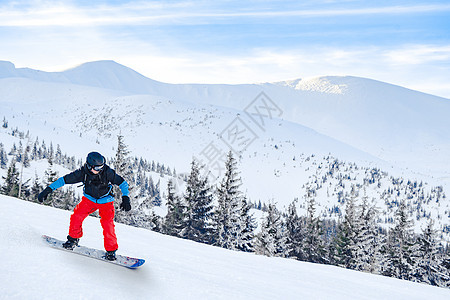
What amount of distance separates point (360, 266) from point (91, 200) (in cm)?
3444

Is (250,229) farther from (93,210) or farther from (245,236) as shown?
(93,210)

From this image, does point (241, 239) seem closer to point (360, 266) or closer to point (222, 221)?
point (222, 221)

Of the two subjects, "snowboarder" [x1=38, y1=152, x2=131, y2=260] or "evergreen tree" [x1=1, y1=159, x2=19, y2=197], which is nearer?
"snowboarder" [x1=38, y1=152, x2=131, y2=260]

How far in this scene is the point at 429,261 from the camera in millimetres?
33656

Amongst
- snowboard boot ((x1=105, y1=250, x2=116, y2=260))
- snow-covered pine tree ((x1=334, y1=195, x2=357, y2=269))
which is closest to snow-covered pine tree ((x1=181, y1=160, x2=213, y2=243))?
snow-covered pine tree ((x1=334, y1=195, x2=357, y2=269))

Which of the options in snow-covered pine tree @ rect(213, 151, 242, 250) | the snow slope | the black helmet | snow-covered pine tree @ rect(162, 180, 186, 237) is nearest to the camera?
the snow slope

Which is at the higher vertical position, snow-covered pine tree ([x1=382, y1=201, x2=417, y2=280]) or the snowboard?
the snowboard

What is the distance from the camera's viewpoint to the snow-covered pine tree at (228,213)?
31875mm

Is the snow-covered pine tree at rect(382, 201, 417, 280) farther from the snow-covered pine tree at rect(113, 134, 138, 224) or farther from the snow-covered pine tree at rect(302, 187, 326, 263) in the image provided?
the snow-covered pine tree at rect(113, 134, 138, 224)

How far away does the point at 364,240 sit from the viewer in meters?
35.0

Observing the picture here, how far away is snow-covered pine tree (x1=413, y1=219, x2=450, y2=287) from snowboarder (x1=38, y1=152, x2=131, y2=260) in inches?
1399

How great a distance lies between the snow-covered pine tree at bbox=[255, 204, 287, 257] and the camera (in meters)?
30.0

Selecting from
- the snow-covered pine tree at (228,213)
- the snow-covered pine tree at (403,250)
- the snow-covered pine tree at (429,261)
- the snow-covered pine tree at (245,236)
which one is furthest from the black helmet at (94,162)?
the snow-covered pine tree at (429,261)

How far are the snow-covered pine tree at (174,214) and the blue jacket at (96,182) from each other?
27400 millimetres
